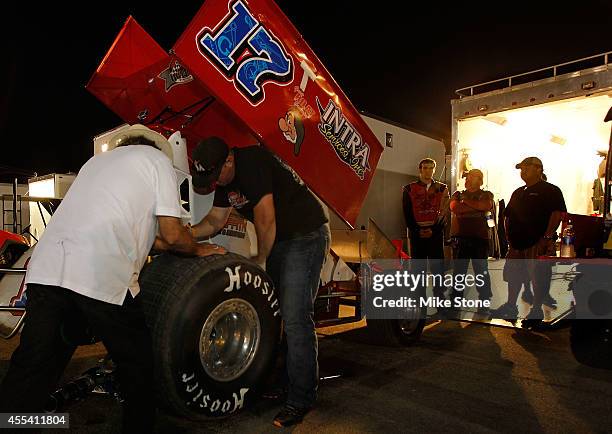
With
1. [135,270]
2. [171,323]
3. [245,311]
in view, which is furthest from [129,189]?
[245,311]

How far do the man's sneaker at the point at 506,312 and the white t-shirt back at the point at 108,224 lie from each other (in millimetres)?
5040

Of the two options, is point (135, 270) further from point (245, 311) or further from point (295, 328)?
point (295, 328)

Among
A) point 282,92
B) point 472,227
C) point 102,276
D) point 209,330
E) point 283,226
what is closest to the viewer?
point 102,276

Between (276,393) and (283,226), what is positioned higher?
(283,226)

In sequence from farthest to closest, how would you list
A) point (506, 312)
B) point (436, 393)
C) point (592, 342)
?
point (506, 312)
point (592, 342)
point (436, 393)

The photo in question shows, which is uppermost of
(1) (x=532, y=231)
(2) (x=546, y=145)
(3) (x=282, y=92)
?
(2) (x=546, y=145)

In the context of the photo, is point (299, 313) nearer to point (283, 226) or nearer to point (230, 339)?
point (230, 339)

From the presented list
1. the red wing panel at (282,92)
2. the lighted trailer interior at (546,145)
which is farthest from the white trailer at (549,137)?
the red wing panel at (282,92)

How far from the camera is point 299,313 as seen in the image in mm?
3018

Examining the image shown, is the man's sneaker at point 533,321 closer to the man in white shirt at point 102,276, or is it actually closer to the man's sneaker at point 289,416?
the man's sneaker at point 289,416

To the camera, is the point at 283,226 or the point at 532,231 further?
the point at 532,231

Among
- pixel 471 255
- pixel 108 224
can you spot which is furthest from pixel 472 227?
pixel 108 224

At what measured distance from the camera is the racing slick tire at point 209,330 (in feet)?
7.99

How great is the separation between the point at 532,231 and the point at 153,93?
4.55 metres
